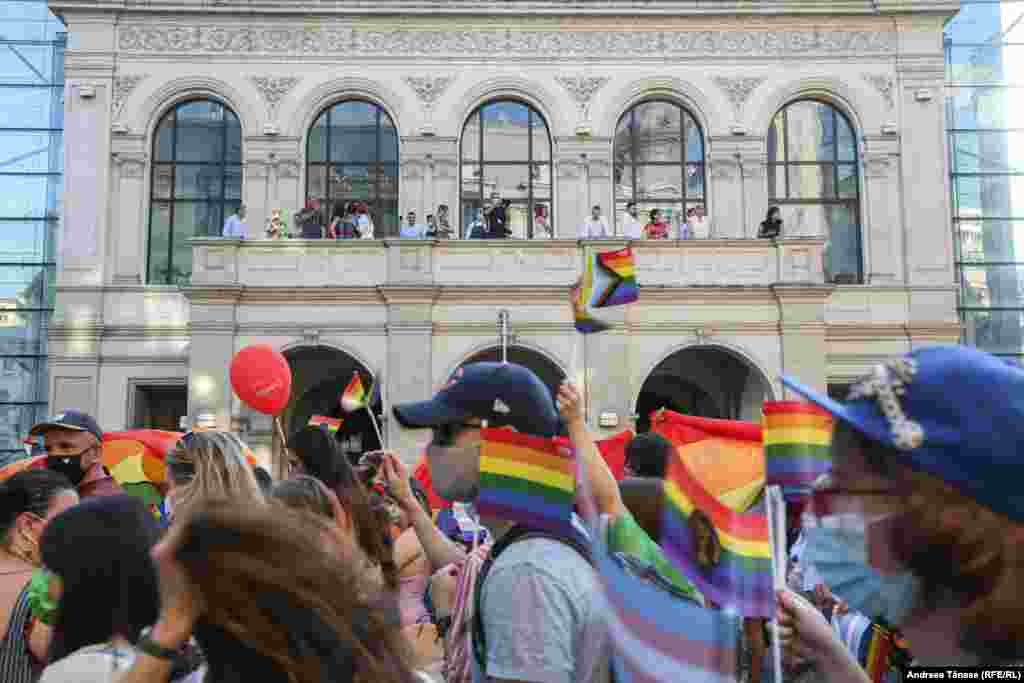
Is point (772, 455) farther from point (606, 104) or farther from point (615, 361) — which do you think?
point (606, 104)

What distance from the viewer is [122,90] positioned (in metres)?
25.0

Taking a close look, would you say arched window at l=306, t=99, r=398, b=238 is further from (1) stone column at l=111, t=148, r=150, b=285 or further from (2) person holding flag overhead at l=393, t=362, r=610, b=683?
(2) person holding flag overhead at l=393, t=362, r=610, b=683

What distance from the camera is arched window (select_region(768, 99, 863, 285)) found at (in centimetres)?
2598

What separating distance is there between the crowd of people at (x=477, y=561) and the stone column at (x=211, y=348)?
54.9ft

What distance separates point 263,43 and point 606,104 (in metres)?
8.39

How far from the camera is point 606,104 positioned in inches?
998

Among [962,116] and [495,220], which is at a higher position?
[962,116]

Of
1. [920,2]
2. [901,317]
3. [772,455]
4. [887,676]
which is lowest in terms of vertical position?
[887,676]

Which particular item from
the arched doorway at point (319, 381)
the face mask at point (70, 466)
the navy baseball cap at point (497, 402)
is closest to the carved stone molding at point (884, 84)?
the arched doorway at point (319, 381)

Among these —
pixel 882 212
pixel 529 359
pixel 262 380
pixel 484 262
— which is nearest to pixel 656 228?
pixel 484 262

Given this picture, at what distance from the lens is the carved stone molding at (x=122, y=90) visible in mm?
Answer: 24953

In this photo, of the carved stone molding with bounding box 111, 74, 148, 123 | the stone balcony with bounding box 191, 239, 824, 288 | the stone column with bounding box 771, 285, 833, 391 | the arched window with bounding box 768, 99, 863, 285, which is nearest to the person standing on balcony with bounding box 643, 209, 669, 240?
the stone balcony with bounding box 191, 239, 824, 288

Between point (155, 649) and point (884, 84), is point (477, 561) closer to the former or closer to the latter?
point (155, 649)

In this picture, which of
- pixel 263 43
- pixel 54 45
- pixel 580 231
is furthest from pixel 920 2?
pixel 54 45
